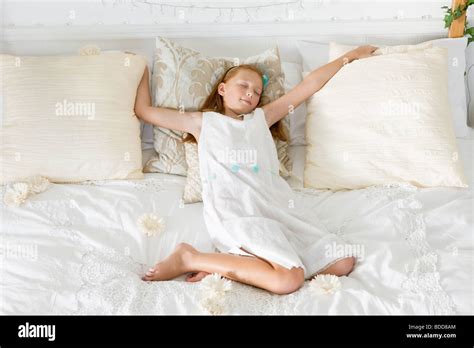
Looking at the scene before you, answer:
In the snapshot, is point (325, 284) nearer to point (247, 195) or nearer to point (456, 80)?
point (247, 195)

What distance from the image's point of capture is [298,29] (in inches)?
91.4

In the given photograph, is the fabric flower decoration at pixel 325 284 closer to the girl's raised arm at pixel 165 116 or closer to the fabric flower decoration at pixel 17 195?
the girl's raised arm at pixel 165 116

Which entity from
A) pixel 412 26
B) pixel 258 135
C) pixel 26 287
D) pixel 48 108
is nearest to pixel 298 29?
pixel 412 26

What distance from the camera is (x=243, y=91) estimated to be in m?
1.91

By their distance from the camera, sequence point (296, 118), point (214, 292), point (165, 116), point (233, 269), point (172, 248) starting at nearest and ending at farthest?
point (214, 292), point (233, 269), point (172, 248), point (165, 116), point (296, 118)

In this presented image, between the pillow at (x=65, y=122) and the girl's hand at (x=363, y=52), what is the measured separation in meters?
0.90

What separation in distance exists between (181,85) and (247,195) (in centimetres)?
56

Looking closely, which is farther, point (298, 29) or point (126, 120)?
point (298, 29)

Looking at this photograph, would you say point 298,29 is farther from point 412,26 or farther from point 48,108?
point 48,108

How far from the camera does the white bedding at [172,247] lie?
4.50 ft

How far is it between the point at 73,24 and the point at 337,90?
1.21m

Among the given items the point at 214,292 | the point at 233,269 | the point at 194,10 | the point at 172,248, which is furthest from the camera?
the point at 194,10

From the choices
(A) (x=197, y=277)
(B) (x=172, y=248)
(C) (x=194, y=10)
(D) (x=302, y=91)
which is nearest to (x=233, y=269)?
(A) (x=197, y=277)

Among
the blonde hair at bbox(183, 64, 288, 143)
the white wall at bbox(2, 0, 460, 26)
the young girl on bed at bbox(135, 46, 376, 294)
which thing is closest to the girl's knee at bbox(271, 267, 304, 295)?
the young girl on bed at bbox(135, 46, 376, 294)
